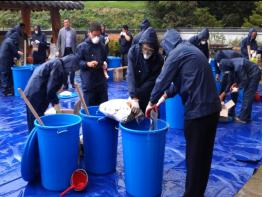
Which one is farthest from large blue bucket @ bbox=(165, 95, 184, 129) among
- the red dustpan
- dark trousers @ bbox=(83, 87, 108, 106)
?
the red dustpan

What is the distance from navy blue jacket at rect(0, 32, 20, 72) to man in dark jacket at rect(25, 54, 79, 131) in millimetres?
5003

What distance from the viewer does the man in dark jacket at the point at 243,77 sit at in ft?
22.2

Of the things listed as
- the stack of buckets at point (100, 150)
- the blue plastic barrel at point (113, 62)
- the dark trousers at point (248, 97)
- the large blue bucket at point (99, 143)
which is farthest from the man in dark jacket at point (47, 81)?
the blue plastic barrel at point (113, 62)

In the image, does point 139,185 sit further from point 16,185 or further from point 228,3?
point 228,3

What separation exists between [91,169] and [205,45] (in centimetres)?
583

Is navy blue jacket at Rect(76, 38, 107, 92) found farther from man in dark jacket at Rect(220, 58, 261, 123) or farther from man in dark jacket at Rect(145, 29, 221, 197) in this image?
man in dark jacket at Rect(220, 58, 261, 123)

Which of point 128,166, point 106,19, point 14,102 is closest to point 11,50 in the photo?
point 14,102

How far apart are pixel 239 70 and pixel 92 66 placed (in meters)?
3.05

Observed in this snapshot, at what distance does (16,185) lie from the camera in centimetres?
423

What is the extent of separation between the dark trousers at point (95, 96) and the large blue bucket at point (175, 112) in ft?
4.67

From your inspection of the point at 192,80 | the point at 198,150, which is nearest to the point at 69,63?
the point at 192,80

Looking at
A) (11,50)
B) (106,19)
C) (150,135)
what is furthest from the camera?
(106,19)

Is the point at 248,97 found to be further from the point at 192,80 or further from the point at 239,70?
the point at 192,80

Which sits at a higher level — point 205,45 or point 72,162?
point 205,45
